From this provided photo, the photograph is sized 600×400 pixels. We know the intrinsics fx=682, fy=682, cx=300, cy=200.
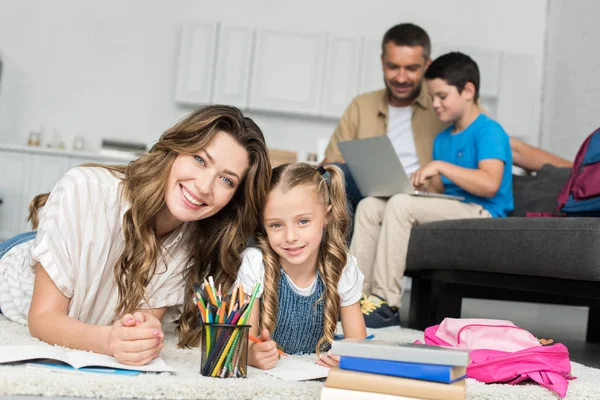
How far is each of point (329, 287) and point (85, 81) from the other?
4.58 meters

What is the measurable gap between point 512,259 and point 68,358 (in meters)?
1.38

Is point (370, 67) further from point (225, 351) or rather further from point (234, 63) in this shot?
point (225, 351)

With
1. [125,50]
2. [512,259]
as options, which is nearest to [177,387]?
[512,259]

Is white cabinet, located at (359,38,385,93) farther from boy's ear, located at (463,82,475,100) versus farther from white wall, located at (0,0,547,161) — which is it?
boy's ear, located at (463,82,475,100)

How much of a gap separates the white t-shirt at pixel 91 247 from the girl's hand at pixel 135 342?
292mm

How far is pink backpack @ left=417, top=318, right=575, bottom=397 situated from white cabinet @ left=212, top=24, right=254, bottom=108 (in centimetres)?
401

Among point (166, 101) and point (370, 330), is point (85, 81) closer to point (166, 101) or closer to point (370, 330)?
point (166, 101)

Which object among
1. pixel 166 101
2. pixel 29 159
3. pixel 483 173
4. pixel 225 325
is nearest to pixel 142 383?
pixel 225 325

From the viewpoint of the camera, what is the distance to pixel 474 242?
2250 mm

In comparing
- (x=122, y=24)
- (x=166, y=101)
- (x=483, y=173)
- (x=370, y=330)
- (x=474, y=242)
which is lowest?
(x=370, y=330)

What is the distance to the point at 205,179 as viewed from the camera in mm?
1534

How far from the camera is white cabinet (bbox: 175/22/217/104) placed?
5.45m

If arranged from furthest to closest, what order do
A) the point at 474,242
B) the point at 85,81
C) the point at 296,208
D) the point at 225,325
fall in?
the point at 85,81
the point at 474,242
the point at 296,208
the point at 225,325

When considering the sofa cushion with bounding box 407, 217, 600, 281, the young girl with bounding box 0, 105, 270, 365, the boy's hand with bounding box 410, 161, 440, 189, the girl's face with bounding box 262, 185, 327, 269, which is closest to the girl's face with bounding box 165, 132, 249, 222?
the young girl with bounding box 0, 105, 270, 365
